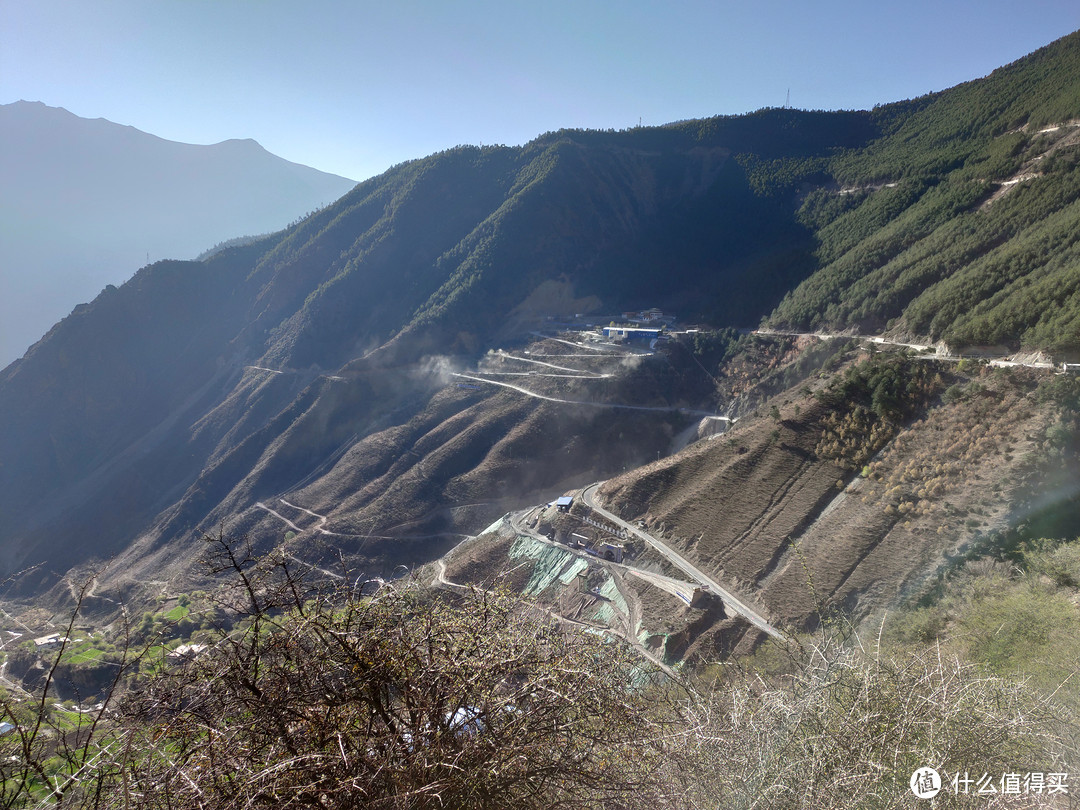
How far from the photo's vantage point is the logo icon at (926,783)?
4.89m

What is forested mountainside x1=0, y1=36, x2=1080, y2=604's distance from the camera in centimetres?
4697

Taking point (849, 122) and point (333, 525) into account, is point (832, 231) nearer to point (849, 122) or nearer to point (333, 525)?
point (849, 122)

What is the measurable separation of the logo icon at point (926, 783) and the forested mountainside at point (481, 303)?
32.8m

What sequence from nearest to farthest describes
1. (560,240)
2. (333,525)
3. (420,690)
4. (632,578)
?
(420,690) < (632,578) < (333,525) < (560,240)

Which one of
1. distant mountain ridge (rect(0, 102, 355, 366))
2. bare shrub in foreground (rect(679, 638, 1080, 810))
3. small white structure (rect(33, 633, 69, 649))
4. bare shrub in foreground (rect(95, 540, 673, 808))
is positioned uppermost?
distant mountain ridge (rect(0, 102, 355, 366))

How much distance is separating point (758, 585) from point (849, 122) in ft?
341

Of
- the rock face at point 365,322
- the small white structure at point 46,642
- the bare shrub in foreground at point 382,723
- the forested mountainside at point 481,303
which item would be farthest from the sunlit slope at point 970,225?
the small white structure at point 46,642

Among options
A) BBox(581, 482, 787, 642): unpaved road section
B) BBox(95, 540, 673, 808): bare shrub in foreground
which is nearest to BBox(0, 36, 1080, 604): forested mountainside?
BBox(581, 482, 787, 642): unpaved road section

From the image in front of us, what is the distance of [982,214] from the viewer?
1777 inches

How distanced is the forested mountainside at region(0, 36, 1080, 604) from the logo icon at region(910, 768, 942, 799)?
3278 centimetres

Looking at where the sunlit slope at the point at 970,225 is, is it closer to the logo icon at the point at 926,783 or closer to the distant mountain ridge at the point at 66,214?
A: the logo icon at the point at 926,783

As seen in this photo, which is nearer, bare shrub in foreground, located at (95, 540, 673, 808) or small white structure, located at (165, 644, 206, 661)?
bare shrub in foreground, located at (95, 540, 673, 808)

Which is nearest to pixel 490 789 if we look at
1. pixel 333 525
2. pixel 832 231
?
pixel 333 525

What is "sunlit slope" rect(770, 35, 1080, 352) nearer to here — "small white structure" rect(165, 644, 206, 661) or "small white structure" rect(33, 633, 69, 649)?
"small white structure" rect(165, 644, 206, 661)
